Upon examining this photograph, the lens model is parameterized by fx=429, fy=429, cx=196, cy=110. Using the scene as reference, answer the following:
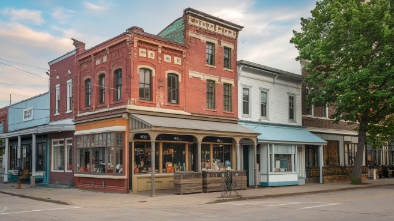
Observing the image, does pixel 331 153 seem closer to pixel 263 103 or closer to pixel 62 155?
pixel 263 103

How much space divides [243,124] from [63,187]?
1200 cm

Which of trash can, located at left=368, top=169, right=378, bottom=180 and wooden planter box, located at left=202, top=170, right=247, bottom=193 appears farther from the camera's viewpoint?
trash can, located at left=368, top=169, right=378, bottom=180

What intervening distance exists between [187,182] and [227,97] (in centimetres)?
815

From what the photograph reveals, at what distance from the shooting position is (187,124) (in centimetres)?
2331

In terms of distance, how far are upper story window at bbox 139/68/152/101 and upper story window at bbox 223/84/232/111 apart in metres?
6.00

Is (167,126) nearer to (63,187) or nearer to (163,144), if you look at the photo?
(163,144)

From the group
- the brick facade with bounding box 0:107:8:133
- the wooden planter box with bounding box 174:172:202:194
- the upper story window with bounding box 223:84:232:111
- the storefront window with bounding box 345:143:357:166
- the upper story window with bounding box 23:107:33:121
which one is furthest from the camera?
Answer: the storefront window with bounding box 345:143:357:166

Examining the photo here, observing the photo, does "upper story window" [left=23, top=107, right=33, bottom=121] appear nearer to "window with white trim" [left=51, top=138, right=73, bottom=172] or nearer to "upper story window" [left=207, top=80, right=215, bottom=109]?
"window with white trim" [left=51, top=138, right=73, bottom=172]

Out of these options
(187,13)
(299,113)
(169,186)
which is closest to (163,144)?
(169,186)

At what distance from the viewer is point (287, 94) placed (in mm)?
31578

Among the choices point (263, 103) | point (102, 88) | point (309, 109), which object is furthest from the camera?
point (309, 109)

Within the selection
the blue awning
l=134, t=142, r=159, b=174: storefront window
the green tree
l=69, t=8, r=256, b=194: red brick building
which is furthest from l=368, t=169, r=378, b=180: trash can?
l=134, t=142, r=159, b=174: storefront window

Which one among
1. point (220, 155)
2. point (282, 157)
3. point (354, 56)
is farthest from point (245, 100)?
point (354, 56)

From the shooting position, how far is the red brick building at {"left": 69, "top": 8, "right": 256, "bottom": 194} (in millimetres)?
22469
